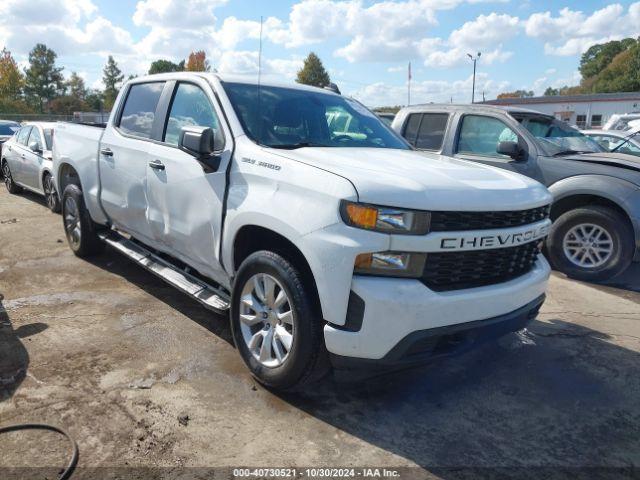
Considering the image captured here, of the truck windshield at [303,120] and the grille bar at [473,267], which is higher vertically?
the truck windshield at [303,120]

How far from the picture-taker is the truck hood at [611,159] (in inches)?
228

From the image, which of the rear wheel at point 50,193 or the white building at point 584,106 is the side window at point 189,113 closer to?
the rear wheel at point 50,193

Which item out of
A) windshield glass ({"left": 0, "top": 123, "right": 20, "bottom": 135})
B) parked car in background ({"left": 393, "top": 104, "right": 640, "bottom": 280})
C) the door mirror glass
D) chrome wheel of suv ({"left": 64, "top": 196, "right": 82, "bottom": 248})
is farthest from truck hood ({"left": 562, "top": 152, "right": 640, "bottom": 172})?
windshield glass ({"left": 0, "top": 123, "right": 20, "bottom": 135})

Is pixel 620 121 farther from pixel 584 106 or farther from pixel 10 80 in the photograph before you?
pixel 10 80

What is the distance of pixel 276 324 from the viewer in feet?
10.3

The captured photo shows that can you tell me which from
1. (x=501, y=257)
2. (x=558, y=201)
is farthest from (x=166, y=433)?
(x=558, y=201)

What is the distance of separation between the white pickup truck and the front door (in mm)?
14

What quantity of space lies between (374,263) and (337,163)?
0.68 meters

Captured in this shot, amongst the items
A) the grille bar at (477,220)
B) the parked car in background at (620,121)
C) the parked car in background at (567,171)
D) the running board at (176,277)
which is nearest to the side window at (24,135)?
the running board at (176,277)

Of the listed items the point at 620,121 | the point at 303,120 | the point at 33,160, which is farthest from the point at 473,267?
the point at 620,121

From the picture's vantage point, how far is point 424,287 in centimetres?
269

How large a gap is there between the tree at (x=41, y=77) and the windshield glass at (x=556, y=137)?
68178 millimetres

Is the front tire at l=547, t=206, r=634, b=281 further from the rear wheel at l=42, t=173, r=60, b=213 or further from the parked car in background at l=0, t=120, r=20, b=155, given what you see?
the parked car in background at l=0, t=120, r=20, b=155

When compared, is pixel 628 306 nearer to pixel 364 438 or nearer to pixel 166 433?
pixel 364 438
